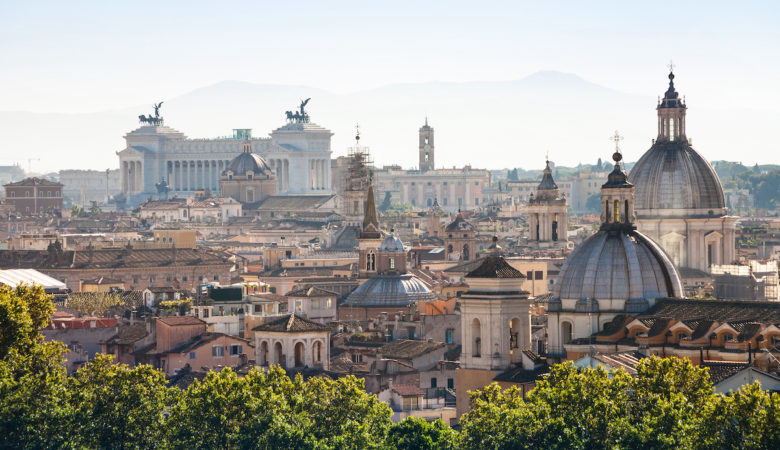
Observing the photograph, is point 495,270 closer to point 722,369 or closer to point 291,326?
point 291,326

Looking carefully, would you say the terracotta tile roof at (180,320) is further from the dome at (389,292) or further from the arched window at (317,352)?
the dome at (389,292)

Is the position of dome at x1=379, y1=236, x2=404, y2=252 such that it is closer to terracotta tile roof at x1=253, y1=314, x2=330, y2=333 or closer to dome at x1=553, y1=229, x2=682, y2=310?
terracotta tile roof at x1=253, y1=314, x2=330, y2=333

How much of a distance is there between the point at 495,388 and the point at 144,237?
389 feet

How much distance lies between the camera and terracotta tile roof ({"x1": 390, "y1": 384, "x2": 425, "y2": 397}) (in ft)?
275

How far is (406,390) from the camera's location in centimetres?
8450

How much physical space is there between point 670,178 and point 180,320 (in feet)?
100

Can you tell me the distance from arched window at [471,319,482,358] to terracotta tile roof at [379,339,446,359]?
956 cm

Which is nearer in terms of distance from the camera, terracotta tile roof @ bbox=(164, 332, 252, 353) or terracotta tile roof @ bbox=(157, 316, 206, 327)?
terracotta tile roof @ bbox=(164, 332, 252, 353)

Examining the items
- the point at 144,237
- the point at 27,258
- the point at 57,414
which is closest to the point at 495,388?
the point at 57,414

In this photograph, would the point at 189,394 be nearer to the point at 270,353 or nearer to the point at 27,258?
the point at 270,353

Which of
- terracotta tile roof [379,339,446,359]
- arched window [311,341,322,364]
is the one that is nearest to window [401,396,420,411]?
arched window [311,341,322,364]

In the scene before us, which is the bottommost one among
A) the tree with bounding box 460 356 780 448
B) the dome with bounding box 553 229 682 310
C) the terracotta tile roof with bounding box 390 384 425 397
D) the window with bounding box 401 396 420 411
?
the window with bounding box 401 396 420 411

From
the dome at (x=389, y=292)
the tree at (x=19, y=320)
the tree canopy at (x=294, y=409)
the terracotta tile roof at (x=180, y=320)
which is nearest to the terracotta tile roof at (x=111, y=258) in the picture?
the dome at (x=389, y=292)

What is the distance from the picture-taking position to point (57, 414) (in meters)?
71.2
